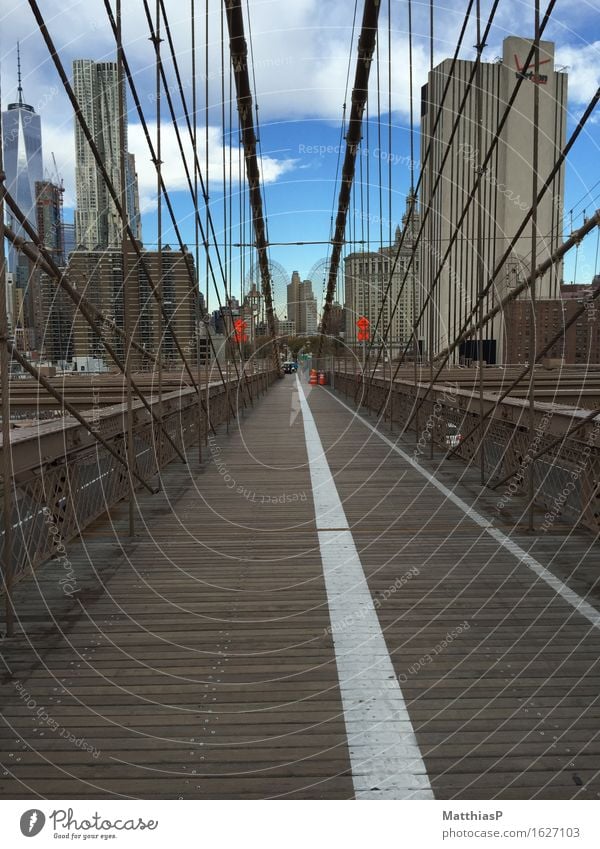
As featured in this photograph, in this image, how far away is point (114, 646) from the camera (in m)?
3.67

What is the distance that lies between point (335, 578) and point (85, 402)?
12.2 m

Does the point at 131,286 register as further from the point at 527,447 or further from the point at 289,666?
the point at 289,666

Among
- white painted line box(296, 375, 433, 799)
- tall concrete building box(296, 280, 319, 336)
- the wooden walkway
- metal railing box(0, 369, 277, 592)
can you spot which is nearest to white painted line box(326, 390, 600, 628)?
the wooden walkway

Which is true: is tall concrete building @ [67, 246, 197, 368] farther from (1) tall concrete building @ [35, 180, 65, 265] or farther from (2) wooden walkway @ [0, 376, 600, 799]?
(2) wooden walkway @ [0, 376, 600, 799]

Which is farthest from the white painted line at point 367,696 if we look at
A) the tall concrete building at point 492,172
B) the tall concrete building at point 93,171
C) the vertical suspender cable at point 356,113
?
the vertical suspender cable at point 356,113

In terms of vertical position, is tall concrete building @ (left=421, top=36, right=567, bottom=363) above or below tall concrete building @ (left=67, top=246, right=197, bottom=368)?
above

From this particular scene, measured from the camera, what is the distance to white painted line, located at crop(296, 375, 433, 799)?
249 centimetres

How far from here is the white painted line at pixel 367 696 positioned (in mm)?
2492

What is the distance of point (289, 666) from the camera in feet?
11.1

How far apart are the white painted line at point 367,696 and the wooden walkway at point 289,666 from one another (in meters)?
0.01

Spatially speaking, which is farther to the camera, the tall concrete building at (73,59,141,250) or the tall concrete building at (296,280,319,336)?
the tall concrete building at (296,280,319,336)

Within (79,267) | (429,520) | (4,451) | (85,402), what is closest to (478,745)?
(4,451)

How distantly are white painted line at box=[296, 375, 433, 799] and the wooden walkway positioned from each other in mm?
14

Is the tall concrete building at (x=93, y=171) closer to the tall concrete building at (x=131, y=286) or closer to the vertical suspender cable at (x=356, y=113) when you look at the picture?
the tall concrete building at (x=131, y=286)
